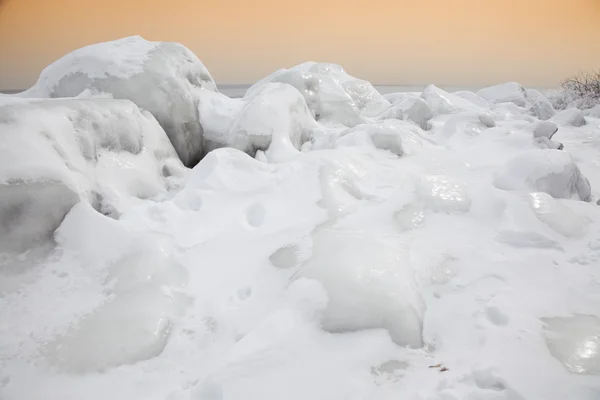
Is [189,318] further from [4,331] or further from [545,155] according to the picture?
[545,155]

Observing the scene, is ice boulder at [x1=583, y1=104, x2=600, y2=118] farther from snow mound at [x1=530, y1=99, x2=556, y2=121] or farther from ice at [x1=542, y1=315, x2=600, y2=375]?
ice at [x1=542, y1=315, x2=600, y2=375]

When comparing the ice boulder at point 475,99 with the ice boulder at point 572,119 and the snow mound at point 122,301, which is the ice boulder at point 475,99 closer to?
the ice boulder at point 572,119

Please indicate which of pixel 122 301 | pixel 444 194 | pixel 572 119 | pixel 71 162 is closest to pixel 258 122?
pixel 71 162

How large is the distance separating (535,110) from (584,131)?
2.17 metres

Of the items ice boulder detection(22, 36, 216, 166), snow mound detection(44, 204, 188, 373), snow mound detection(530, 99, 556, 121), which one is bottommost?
snow mound detection(44, 204, 188, 373)

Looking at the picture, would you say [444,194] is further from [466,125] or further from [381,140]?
[466,125]

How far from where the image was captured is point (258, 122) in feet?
13.1

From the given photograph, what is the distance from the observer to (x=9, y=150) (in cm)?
197

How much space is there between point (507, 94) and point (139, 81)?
33.0ft

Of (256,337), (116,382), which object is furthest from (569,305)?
(116,382)

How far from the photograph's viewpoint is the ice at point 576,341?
1.32 m

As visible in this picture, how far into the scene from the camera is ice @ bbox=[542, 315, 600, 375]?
4.33ft

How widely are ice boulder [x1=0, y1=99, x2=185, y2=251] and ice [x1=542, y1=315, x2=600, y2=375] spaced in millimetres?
2562

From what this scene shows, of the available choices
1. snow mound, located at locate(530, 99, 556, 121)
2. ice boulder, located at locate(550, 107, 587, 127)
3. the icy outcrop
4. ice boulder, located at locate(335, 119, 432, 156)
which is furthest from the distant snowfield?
snow mound, located at locate(530, 99, 556, 121)
